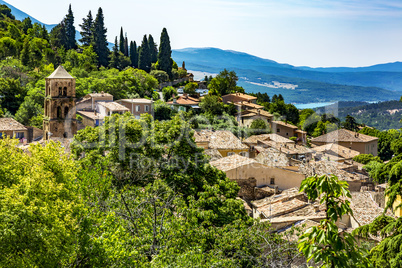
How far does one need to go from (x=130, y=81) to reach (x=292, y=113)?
101 ft

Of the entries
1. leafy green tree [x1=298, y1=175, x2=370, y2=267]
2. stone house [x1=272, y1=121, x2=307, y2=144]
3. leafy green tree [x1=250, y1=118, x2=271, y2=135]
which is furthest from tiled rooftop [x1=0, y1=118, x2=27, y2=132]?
leafy green tree [x1=298, y1=175, x2=370, y2=267]

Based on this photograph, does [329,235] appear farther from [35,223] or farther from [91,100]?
[91,100]

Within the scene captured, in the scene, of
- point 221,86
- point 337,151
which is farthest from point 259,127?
point 221,86

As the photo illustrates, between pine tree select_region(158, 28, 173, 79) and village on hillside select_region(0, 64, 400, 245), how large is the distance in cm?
1415

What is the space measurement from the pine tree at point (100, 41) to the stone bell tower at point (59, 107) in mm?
35381

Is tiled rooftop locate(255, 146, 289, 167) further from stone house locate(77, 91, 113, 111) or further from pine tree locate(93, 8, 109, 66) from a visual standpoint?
pine tree locate(93, 8, 109, 66)

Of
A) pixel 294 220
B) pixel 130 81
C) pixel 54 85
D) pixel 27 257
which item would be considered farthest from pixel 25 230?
pixel 130 81

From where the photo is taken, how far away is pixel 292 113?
3066 inches

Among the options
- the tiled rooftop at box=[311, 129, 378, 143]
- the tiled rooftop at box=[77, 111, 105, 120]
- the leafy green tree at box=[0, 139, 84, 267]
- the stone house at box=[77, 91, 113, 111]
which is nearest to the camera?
the leafy green tree at box=[0, 139, 84, 267]

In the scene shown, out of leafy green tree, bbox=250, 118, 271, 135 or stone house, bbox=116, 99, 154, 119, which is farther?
leafy green tree, bbox=250, 118, 271, 135

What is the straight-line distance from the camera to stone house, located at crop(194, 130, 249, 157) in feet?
116

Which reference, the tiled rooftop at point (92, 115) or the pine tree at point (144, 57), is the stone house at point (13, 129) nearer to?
the tiled rooftop at point (92, 115)

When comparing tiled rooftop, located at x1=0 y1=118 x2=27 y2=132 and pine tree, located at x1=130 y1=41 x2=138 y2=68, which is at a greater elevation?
pine tree, located at x1=130 y1=41 x2=138 y2=68

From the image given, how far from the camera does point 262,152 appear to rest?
111ft
